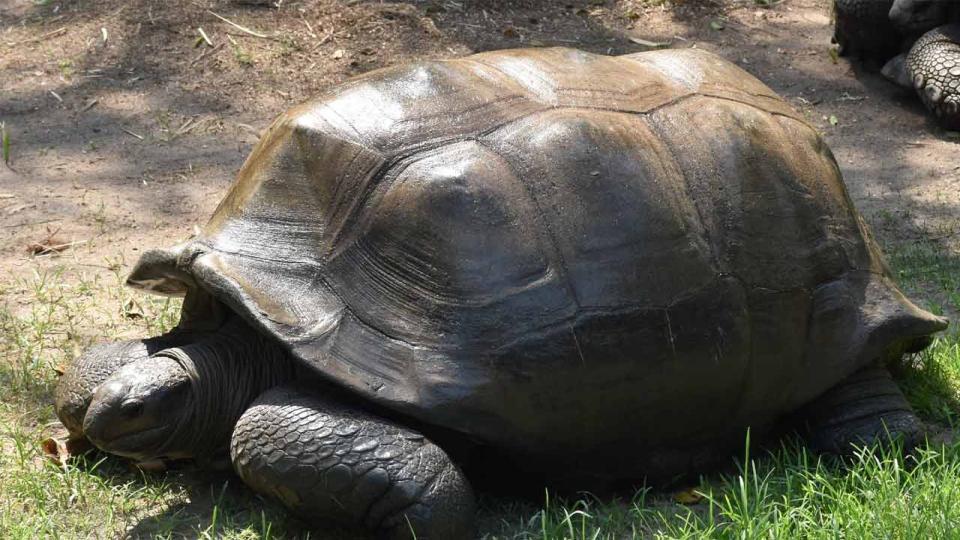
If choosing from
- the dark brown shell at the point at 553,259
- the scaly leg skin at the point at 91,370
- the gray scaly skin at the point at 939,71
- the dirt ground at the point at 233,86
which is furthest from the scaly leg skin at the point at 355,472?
the gray scaly skin at the point at 939,71

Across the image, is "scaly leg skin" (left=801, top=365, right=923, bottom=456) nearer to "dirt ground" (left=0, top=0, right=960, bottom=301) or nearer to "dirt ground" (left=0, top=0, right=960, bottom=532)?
"dirt ground" (left=0, top=0, right=960, bottom=532)

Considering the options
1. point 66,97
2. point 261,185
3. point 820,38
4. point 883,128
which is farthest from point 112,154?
point 820,38

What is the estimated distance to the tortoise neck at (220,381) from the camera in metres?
3.72

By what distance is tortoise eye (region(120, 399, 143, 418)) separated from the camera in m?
3.57

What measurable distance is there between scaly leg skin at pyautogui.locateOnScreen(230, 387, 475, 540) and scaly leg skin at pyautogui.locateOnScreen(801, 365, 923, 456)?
132 centimetres

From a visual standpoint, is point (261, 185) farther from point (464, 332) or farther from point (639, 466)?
point (639, 466)

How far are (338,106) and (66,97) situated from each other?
419cm

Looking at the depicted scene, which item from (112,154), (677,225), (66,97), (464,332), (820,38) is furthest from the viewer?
(820,38)

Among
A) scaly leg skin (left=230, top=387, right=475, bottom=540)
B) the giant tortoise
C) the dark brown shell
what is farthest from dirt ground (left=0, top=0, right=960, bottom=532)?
scaly leg skin (left=230, top=387, right=475, bottom=540)

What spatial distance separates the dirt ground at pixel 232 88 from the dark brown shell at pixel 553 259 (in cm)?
203

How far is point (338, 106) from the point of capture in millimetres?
A: 3865

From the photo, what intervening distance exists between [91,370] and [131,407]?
0.44m

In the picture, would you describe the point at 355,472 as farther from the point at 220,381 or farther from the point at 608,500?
the point at 608,500

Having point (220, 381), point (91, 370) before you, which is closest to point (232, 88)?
point (91, 370)
